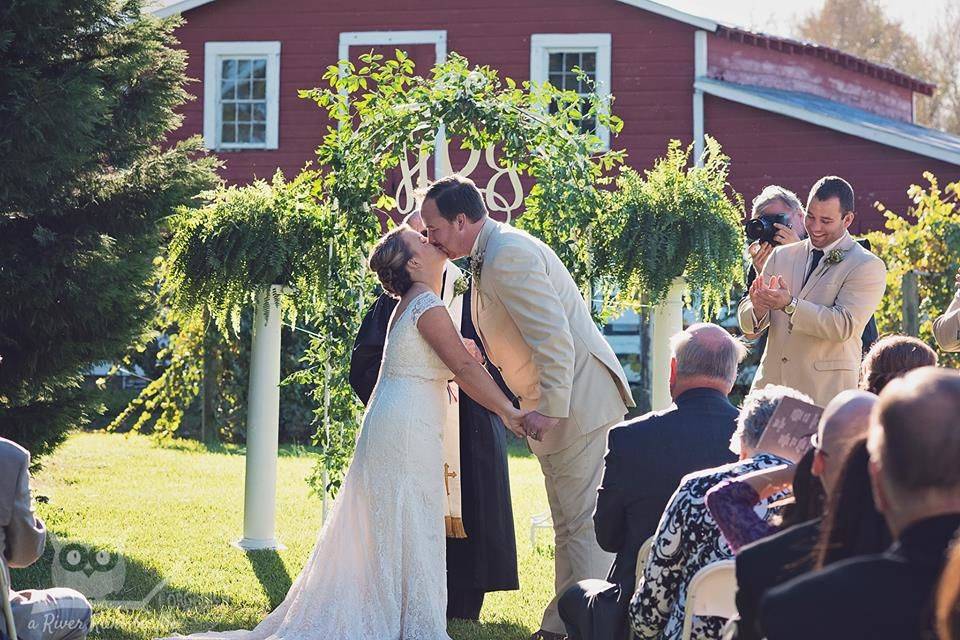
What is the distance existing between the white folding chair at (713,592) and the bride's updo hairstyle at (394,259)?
235 centimetres

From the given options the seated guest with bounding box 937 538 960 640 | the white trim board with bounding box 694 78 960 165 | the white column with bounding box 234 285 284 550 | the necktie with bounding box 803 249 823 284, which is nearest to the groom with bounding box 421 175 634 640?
the necktie with bounding box 803 249 823 284

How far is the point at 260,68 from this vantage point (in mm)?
17516

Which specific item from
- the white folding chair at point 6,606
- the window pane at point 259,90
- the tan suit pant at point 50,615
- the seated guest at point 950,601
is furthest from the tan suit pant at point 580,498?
the window pane at point 259,90

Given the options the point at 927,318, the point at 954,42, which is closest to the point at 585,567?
the point at 927,318

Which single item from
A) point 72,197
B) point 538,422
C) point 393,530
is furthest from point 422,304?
point 72,197

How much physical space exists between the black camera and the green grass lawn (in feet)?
6.70

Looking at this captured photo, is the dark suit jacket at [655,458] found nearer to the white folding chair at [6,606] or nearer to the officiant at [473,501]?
the white folding chair at [6,606]

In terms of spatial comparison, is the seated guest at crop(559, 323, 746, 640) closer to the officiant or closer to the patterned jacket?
the patterned jacket

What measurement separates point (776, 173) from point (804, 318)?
11.9 meters

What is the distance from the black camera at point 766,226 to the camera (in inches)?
236

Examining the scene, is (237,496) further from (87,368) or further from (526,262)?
(526,262)

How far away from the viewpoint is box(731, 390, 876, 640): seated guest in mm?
2355

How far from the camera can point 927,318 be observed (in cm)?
1138

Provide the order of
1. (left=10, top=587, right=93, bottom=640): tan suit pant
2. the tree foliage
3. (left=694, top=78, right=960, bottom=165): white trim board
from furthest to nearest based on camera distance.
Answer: (left=694, top=78, right=960, bottom=165): white trim board < the tree foliage < (left=10, top=587, right=93, bottom=640): tan suit pant
